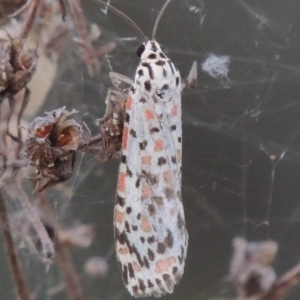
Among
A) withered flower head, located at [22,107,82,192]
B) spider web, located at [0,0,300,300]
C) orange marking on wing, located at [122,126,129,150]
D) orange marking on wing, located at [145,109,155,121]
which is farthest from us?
spider web, located at [0,0,300,300]

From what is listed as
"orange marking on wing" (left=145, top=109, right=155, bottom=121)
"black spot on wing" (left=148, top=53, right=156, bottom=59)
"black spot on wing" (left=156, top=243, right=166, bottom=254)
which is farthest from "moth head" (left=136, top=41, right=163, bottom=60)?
"black spot on wing" (left=156, top=243, right=166, bottom=254)

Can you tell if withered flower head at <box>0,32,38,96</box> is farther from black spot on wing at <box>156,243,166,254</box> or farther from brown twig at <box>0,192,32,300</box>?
black spot on wing at <box>156,243,166,254</box>

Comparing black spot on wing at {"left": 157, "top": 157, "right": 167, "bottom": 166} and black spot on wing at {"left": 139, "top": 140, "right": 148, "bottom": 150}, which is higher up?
black spot on wing at {"left": 139, "top": 140, "right": 148, "bottom": 150}

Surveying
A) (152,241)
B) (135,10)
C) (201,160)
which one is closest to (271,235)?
(201,160)

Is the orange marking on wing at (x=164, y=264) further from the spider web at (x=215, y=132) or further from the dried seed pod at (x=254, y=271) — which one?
the spider web at (x=215, y=132)

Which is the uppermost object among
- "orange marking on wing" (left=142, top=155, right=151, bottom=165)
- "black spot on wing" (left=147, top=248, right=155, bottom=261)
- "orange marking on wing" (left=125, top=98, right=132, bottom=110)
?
"orange marking on wing" (left=125, top=98, right=132, bottom=110)

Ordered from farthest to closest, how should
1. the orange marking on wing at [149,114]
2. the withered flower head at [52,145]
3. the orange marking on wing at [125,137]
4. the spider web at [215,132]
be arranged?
the spider web at [215,132] < the orange marking on wing at [149,114] < the orange marking on wing at [125,137] < the withered flower head at [52,145]

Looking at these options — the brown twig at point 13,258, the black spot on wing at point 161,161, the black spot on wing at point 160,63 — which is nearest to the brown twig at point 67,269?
the brown twig at point 13,258
